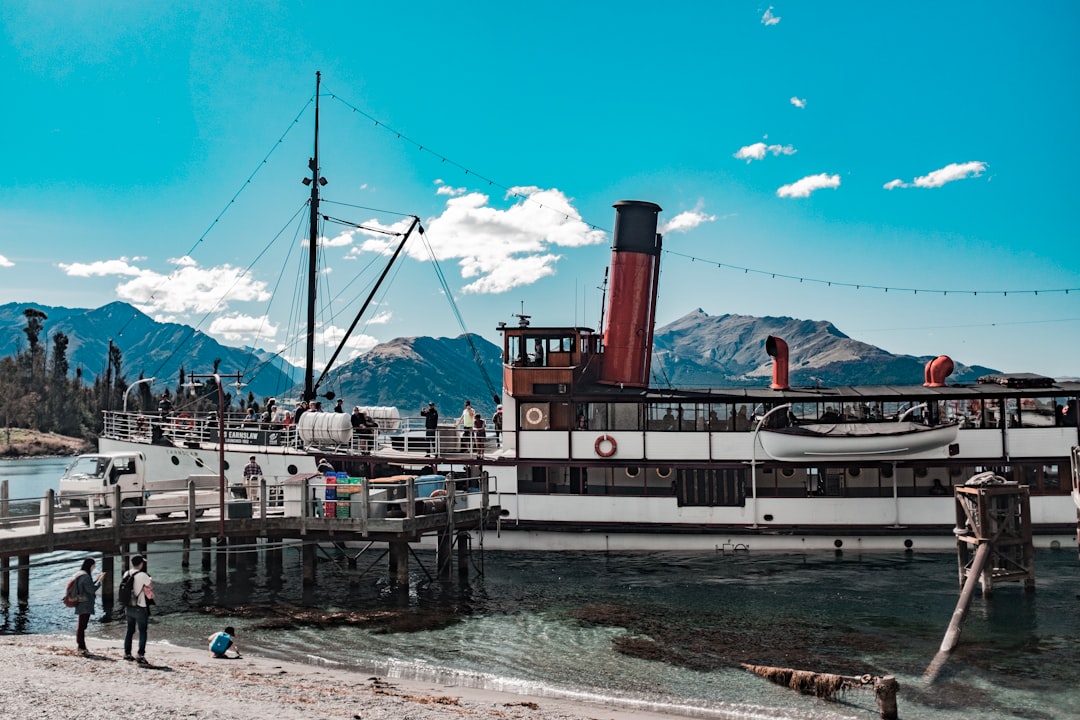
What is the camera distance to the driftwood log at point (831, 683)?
14258 mm

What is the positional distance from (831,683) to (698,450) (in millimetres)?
13585

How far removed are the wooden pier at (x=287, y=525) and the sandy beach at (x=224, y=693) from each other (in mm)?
3622

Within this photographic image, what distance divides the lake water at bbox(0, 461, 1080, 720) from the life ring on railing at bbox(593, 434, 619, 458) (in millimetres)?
3538

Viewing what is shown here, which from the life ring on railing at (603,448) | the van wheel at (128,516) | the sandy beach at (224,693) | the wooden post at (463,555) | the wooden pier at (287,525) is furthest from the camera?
the life ring on railing at (603,448)

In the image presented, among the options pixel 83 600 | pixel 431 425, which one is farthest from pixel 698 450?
pixel 83 600

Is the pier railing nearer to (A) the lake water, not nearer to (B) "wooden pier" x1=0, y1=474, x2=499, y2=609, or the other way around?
(B) "wooden pier" x1=0, y1=474, x2=499, y2=609

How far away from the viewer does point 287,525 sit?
2323 cm

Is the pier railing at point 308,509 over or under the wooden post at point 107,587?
over

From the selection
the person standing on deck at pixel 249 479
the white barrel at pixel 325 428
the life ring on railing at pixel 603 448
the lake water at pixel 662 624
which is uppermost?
the white barrel at pixel 325 428

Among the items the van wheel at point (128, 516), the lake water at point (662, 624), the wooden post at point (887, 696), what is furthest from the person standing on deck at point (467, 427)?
the wooden post at point (887, 696)

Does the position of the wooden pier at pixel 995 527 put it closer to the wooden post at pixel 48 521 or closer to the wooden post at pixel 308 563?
the wooden post at pixel 308 563

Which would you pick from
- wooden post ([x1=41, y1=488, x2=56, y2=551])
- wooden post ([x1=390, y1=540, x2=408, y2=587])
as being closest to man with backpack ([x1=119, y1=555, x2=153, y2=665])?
wooden post ([x1=41, y1=488, x2=56, y2=551])

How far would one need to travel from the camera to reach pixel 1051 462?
2761 cm

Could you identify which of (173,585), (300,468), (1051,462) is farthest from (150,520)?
(1051,462)
